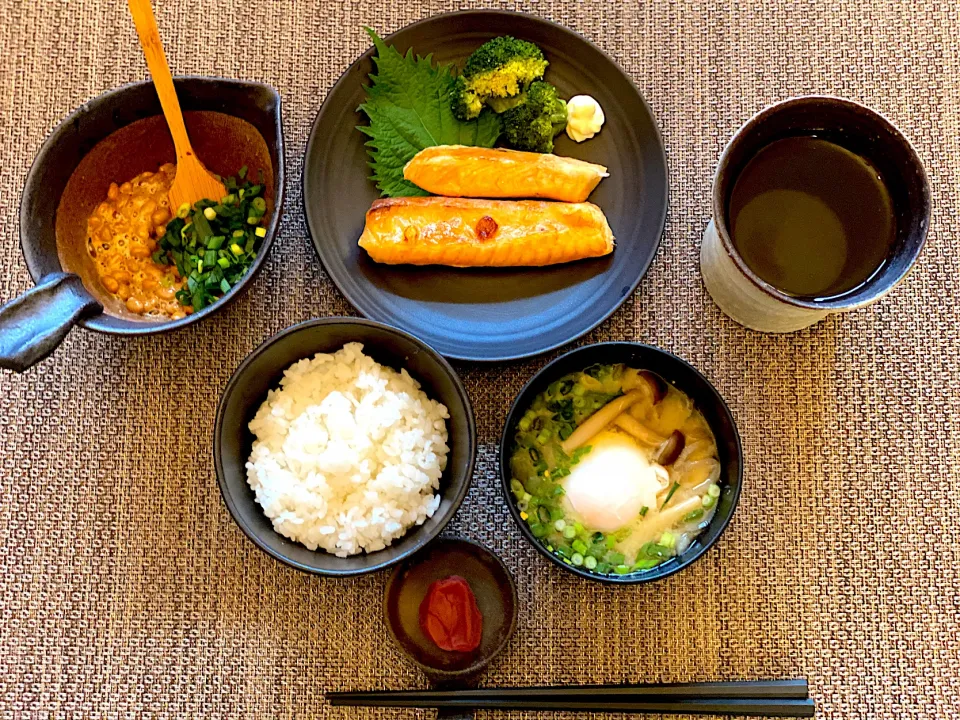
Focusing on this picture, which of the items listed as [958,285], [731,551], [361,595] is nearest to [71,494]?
[361,595]

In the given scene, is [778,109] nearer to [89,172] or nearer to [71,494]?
[89,172]

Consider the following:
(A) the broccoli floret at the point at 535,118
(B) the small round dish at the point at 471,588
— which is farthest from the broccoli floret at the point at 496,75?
(B) the small round dish at the point at 471,588

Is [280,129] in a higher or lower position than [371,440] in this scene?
higher

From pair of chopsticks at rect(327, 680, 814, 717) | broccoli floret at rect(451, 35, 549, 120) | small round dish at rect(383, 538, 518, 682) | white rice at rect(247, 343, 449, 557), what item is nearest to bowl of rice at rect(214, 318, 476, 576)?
white rice at rect(247, 343, 449, 557)

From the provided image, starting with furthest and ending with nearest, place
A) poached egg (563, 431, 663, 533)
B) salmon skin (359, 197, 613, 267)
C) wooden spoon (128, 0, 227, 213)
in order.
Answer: salmon skin (359, 197, 613, 267) → poached egg (563, 431, 663, 533) → wooden spoon (128, 0, 227, 213)

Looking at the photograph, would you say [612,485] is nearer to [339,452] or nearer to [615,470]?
[615,470]

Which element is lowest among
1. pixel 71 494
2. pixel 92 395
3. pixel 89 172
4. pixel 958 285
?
pixel 71 494

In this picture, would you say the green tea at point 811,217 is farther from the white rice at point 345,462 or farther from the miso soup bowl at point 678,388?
the white rice at point 345,462

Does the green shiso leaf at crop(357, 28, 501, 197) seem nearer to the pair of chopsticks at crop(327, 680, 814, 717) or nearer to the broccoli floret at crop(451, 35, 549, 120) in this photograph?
the broccoli floret at crop(451, 35, 549, 120)
